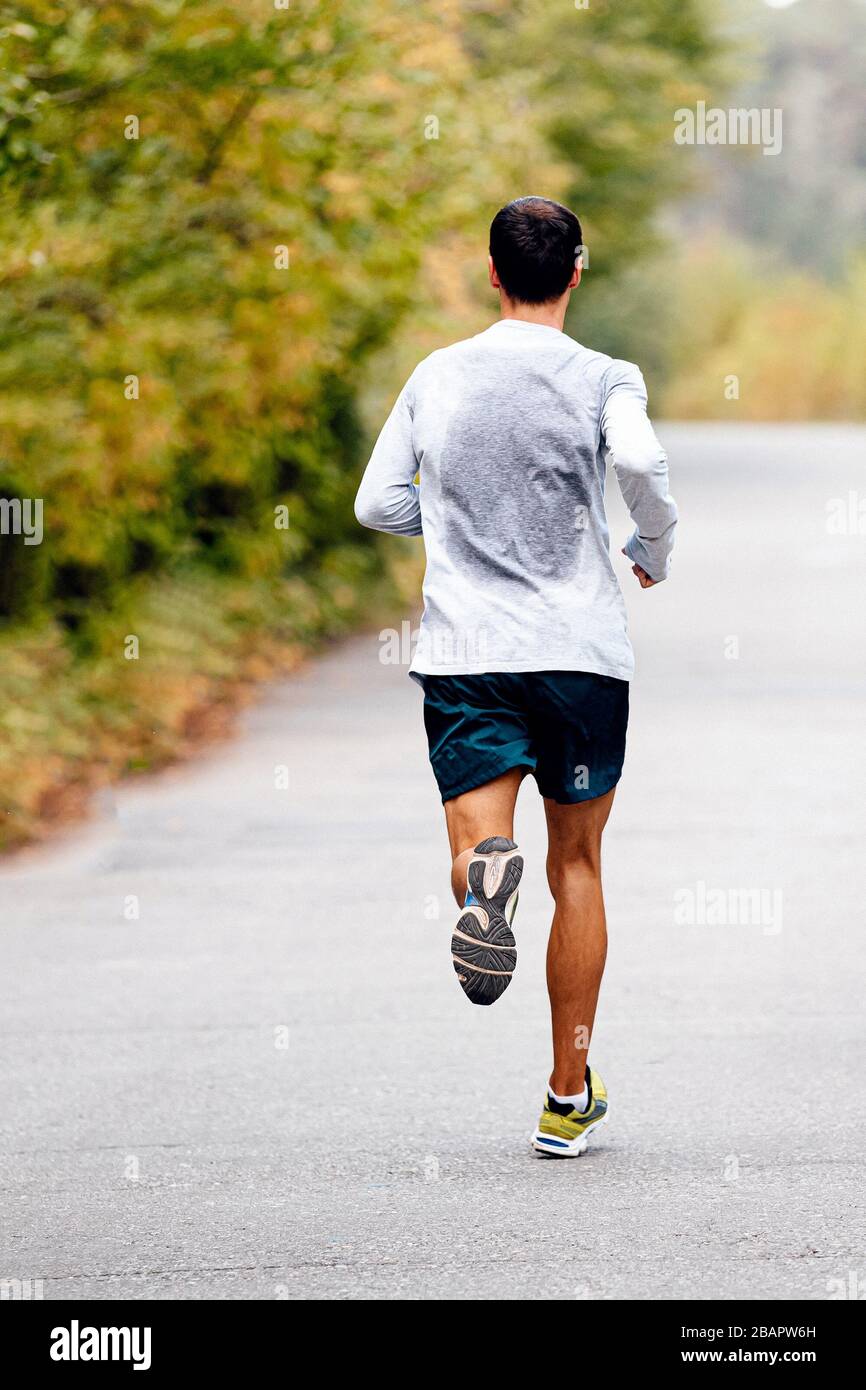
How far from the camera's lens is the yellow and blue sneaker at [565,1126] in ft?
16.9

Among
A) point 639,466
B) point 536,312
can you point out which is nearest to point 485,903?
point 639,466

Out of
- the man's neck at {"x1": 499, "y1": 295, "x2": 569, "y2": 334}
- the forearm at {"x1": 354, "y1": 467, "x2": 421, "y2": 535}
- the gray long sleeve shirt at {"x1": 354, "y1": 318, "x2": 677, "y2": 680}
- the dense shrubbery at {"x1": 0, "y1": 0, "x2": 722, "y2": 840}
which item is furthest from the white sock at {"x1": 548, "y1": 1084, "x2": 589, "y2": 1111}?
the dense shrubbery at {"x1": 0, "y1": 0, "x2": 722, "y2": 840}

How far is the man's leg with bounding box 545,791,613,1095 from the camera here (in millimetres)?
5039

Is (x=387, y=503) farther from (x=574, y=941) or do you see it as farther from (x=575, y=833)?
(x=574, y=941)

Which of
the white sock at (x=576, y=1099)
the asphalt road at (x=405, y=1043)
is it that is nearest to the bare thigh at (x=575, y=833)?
the white sock at (x=576, y=1099)

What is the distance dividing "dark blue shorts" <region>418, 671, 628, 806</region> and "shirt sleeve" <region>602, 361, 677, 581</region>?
0.98 ft

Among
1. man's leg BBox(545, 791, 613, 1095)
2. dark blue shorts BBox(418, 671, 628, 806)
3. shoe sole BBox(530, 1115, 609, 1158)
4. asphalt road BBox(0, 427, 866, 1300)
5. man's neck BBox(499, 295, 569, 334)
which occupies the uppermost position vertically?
man's neck BBox(499, 295, 569, 334)

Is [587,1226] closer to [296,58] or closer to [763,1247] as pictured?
[763,1247]

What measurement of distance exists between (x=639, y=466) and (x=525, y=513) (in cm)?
31

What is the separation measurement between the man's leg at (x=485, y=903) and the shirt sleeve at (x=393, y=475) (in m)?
0.70

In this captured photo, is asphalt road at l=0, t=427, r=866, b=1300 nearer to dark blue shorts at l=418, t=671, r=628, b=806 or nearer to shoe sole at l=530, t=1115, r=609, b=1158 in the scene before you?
shoe sole at l=530, t=1115, r=609, b=1158

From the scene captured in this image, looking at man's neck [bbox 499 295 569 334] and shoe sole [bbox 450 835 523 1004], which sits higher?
man's neck [bbox 499 295 569 334]

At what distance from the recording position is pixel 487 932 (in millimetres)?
4660
